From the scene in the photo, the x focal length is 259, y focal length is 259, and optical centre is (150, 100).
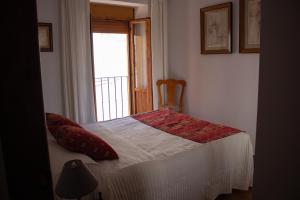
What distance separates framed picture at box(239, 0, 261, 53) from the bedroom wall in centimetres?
12

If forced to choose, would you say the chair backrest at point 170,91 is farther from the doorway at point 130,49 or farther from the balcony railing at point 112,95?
the balcony railing at point 112,95

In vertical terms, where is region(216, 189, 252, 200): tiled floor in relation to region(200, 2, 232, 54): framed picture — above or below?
below

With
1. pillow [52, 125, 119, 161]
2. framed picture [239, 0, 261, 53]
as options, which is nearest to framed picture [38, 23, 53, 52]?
pillow [52, 125, 119, 161]

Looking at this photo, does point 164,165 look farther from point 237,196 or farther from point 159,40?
point 159,40

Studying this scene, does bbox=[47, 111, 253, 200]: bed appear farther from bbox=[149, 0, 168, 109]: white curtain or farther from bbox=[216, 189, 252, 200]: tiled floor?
bbox=[149, 0, 168, 109]: white curtain

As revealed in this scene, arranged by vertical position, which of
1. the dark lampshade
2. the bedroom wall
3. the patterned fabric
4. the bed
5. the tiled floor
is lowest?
the tiled floor

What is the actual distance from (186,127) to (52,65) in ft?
7.03

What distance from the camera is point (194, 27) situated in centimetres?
431

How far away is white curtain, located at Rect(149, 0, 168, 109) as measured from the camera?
4.55 meters

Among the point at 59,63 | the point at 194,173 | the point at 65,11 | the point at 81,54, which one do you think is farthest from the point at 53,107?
the point at 194,173

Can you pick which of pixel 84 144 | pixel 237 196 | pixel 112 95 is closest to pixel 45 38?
pixel 84 144

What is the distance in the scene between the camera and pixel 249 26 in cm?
341

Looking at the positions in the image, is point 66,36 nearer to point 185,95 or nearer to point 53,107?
point 53,107

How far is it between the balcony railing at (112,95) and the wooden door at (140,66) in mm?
1124
